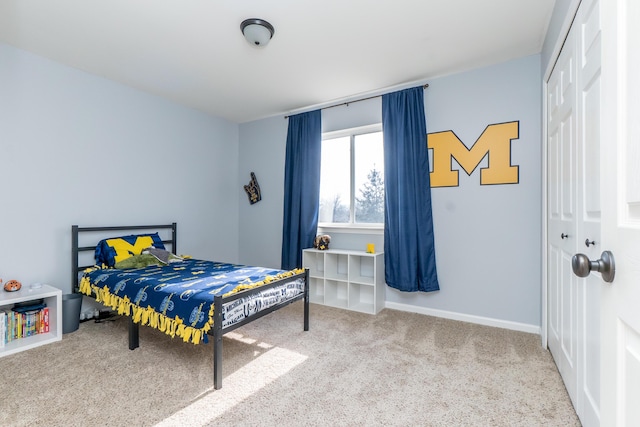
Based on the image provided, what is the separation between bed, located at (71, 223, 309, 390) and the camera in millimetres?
2070

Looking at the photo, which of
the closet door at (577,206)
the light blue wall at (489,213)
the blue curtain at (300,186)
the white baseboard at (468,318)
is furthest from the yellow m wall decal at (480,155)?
the blue curtain at (300,186)

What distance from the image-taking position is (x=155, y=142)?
3.80m

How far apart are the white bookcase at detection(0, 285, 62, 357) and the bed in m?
0.27

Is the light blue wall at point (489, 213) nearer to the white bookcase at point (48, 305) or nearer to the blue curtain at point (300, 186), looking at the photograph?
the blue curtain at point (300, 186)

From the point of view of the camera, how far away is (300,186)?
412cm

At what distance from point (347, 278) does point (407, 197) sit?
1.18 meters

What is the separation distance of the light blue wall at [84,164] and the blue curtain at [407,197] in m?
2.59

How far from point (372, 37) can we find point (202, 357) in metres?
2.90

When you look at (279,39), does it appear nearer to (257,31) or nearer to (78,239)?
(257,31)

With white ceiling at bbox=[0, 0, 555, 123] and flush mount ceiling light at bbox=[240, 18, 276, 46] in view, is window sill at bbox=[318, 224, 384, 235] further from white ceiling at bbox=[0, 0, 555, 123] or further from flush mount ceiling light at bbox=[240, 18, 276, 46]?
flush mount ceiling light at bbox=[240, 18, 276, 46]

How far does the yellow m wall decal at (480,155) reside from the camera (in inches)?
115

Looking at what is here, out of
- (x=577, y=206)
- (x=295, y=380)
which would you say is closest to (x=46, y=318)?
(x=295, y=380)

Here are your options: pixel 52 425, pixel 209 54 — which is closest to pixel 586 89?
pixel 209 54

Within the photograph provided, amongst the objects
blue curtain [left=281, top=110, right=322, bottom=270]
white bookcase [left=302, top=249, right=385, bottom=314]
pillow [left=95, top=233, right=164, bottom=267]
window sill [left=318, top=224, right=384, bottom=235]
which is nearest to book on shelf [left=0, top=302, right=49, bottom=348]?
pillow [left=95, top=233, right=164, bottom=267]
